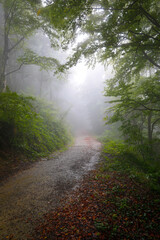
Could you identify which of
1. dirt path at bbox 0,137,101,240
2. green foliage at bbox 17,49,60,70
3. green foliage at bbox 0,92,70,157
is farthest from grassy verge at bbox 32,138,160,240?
green foliage at bbox 17,49,60,70

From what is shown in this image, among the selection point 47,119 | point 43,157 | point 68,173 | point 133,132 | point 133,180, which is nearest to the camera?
point 133,180

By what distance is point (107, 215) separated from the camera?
244 centimetres

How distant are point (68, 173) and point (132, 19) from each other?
5.81 meters

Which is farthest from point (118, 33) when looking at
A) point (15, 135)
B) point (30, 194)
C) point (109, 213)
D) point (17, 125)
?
point (15, 135)

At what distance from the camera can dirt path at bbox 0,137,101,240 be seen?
243cm

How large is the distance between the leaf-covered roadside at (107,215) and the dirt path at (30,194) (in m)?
0.37

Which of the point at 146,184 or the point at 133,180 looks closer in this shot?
the point at 146,184

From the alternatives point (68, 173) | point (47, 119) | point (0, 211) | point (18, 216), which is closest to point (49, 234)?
point (18, 216)

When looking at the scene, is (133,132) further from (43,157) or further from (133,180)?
(43,157)

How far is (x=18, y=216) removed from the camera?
8.70 ft

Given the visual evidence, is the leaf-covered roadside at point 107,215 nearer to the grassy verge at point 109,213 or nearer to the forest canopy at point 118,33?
the grassy verge at point 109,213

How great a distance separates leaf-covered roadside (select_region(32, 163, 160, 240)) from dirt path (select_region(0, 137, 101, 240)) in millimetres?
367

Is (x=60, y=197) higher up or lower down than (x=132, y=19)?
lower down

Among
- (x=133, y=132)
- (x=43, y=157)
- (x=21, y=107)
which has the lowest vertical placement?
(x=43, y=157)
